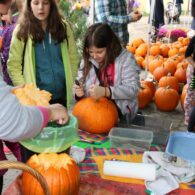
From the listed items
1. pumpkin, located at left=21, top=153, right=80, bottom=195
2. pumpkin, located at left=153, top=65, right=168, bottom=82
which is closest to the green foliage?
pumpkin, located at left=153, top=65, right=168, bottom=82

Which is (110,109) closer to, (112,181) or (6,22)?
(112,181)

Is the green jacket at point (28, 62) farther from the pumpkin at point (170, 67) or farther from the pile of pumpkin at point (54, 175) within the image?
the pumpkin at point (170, 67)

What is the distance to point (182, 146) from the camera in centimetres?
162

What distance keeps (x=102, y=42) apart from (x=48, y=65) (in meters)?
0.54

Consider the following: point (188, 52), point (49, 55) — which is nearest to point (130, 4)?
point (188, 52)

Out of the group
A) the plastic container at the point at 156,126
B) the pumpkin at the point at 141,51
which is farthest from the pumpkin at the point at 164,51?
the plastic container at the point at 156,126

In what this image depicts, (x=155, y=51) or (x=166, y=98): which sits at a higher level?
(x=155, y=51)

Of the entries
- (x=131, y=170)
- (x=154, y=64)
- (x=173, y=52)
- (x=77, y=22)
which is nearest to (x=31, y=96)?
(x=131, y=170)

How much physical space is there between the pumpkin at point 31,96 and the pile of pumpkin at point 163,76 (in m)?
2.51

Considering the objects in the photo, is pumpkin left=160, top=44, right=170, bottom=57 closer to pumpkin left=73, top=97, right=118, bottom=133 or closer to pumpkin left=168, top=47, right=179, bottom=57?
pumpkin left=168, top=47, right=179, bottom=57

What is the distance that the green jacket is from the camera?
2.46 m

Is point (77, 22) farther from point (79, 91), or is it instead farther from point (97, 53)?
point (79, 91)

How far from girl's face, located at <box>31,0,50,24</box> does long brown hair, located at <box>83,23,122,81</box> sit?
43 centimetres

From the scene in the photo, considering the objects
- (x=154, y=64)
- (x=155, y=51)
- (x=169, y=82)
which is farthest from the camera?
(x=155, y=51)
